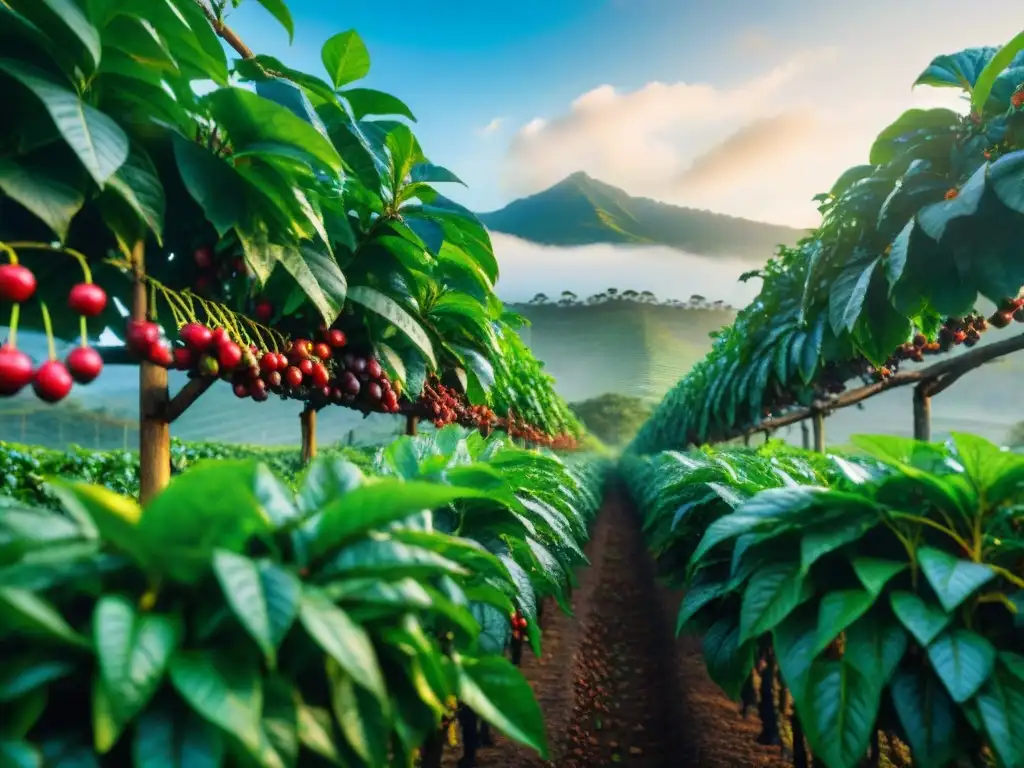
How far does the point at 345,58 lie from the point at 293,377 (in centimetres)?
87

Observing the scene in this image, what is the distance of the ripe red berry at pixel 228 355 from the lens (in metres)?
1.27

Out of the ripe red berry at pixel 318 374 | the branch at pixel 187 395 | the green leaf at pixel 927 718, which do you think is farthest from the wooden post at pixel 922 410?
the branch at pixel 187 395

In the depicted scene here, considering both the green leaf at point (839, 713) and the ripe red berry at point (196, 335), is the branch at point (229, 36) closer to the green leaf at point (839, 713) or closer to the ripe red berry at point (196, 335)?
the ripe red berry at point (196, 335)

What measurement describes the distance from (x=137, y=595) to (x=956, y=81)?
129 inches

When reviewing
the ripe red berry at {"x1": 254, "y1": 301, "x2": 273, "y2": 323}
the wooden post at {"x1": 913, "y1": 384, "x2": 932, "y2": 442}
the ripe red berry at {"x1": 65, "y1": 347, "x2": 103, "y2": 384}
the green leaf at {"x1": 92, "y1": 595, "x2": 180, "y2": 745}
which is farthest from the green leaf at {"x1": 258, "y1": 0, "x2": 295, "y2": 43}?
the wooden post at {"x1": 913, "y1": 384, "x2": 932, "y2": 442}

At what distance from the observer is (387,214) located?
5.89ft

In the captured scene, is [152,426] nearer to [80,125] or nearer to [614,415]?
[80,125]

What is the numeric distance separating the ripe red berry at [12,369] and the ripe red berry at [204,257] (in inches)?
24.3

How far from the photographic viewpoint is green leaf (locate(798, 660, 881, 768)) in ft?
3.87

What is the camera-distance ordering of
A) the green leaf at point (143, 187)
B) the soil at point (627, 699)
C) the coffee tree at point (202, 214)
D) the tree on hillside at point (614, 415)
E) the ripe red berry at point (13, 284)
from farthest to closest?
the tree on hillside at point (614, 415) → the soil at point (627, 699) → the green leaf at point (143, 187) → the coffee tree at point (202, 214) → the ripe red berry at point (13, 284)

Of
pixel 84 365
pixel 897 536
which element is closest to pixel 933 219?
pixel 897 536

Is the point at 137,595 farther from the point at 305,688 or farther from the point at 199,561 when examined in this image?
the point at 305,688

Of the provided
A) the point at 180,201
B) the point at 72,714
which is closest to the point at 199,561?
the point at 72,714

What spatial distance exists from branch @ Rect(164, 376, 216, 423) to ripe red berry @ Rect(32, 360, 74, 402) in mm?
428
